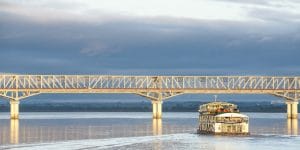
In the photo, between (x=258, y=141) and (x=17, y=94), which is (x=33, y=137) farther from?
(x=17, y=94)

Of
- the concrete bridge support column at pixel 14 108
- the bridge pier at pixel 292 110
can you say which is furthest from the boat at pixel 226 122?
the bridge pier at pixel 292 110

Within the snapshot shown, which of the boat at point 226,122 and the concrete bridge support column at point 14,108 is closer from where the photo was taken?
the boat at point 226,122

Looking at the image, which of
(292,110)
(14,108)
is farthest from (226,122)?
(292,110)

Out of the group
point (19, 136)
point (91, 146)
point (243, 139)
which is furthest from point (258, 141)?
point (19, 136)

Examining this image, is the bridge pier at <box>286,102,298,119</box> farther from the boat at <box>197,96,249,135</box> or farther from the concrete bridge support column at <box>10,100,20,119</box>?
the boat at <box>197,96,249,135</box>

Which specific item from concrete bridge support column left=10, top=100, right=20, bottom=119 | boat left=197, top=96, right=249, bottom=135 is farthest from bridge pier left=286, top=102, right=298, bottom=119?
boat left=197, top=96, right=249, bottom=135

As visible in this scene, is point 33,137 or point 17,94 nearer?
point 33,137

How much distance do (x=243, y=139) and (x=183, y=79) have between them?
8643cm

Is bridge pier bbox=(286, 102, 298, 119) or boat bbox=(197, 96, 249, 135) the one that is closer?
boat bbox=(197, 96, 249, 135)

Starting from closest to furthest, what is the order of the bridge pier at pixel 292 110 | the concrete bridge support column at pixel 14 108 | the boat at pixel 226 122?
the boat at pixel 226 122 → the concrete bridge support column at pixel 14 108 → the bridge pier at pixel 292 110

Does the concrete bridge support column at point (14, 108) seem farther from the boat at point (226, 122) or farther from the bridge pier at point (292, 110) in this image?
the boat at point (226, 122)

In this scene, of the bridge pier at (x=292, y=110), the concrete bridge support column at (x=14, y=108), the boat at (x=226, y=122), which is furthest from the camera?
the bridge pier at (x=292, y=110)

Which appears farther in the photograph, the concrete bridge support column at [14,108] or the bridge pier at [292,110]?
the bridge pier at [292,110]

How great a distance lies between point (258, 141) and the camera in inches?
4149
